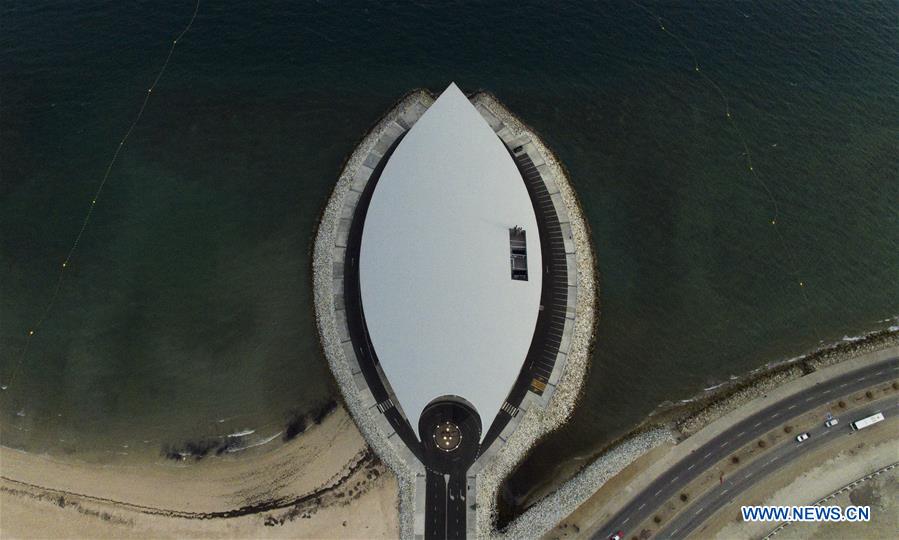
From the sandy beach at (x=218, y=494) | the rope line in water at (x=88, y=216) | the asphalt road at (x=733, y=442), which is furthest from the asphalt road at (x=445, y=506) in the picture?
the rope line in water at (x=88, y=216)

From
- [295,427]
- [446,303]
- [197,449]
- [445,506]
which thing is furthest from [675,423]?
[197,449]

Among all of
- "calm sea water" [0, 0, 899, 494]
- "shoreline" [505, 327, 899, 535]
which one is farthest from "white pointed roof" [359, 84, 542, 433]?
"shoreline" [505, 327, 899, 535]

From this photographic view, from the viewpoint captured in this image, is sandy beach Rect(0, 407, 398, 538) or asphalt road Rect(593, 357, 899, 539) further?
asphalt road Rect(593, 357, 899, 539)

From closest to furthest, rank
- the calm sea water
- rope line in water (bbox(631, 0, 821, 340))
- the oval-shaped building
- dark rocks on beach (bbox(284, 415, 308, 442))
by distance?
the oval-shaped building < dark rocks on beach (bbox(284, 415, 308, 442)) < the calm sea water < rope line in water (bbox(631, 0, 821, 340))

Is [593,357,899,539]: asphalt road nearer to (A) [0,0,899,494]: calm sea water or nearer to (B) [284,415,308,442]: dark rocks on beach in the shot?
(A) [0,0,899,494]: calm sea water

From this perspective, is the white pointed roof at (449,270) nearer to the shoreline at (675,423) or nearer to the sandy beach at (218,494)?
the sandy beach at (218,494)

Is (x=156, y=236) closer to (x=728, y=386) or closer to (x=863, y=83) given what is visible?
(x=728, y=386)
